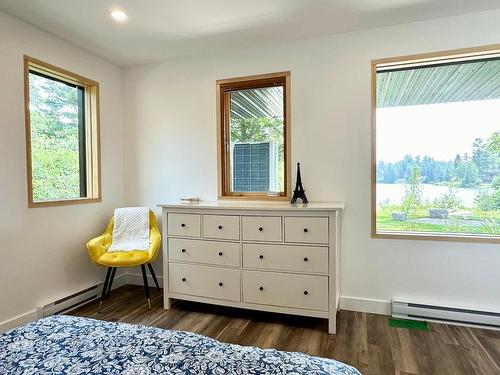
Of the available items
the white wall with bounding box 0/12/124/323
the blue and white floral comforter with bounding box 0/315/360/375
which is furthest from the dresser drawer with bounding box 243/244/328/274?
the white wall with bounding box 0/12/124/323

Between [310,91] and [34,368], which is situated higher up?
[310,91]

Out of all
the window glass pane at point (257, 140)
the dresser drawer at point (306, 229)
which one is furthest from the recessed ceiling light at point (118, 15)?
the dresser drawer at point (306, 229)

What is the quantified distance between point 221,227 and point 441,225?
1.93 meters

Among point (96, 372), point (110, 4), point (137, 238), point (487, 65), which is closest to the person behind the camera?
point (96, 372)

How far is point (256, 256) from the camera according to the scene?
2.50 m

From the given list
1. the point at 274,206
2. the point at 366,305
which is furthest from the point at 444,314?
the point at 274,206

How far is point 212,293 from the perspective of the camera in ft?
8.66

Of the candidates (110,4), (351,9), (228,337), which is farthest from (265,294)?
(110,4)

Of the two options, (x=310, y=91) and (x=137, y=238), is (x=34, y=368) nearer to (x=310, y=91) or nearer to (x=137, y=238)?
(x=137, y=238)

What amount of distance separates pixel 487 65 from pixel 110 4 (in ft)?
10.0

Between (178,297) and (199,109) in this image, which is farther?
(199,109)

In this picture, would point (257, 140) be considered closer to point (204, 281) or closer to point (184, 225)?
point (184, 225)

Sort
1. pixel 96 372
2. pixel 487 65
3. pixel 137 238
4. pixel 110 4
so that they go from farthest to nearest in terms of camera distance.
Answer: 1. pixel 137 238
2. pixel 487 65
3. pixel 110 4
4. pixel 96 372

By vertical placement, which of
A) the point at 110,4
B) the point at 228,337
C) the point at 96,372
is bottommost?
the point at 228,337
